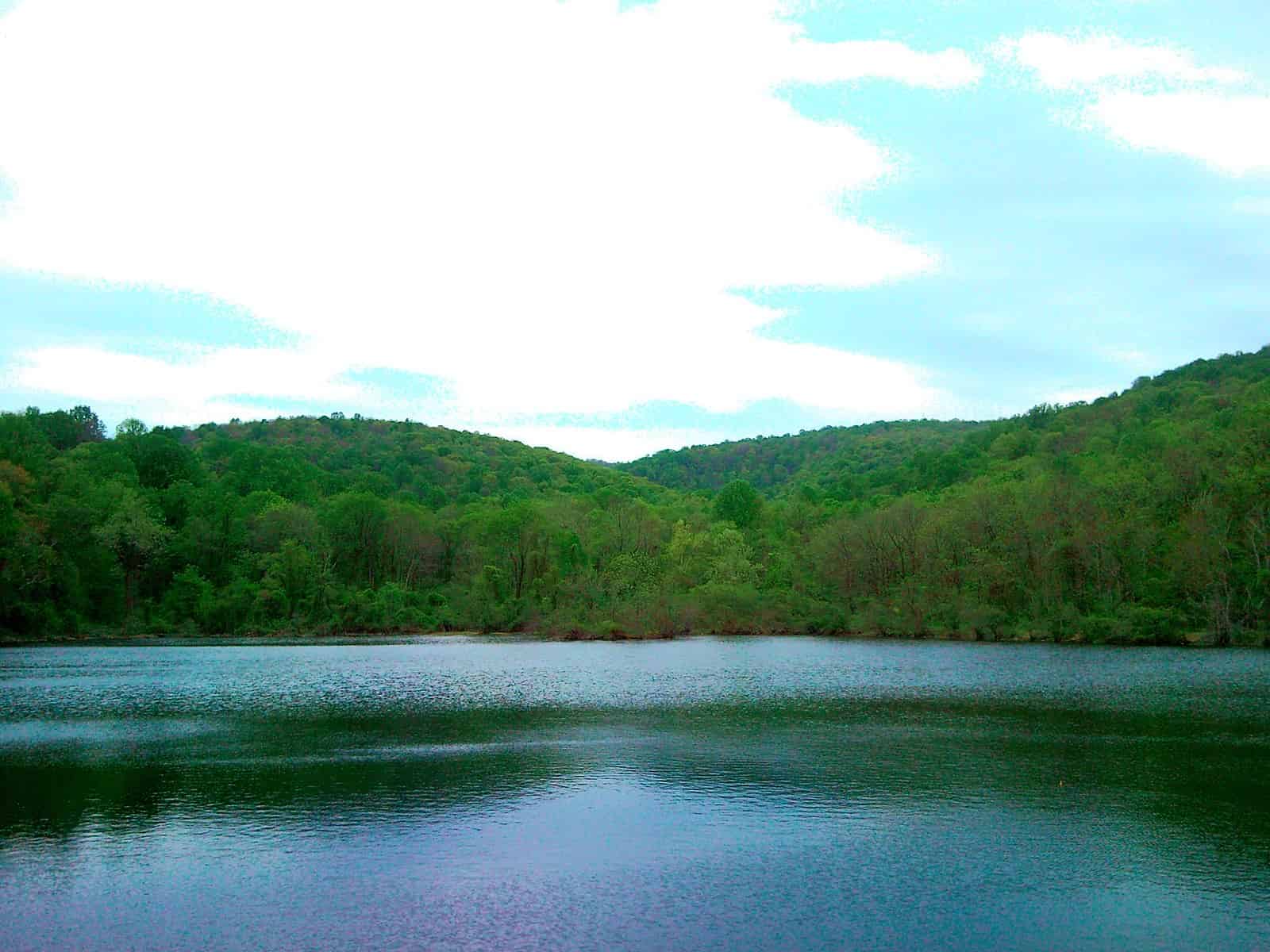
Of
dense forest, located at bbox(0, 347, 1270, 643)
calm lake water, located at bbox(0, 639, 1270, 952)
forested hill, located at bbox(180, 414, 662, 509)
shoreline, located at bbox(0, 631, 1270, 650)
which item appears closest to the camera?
calm lake water, located at bbox(0, 639, 1270, 952)

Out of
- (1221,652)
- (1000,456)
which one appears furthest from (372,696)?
(1000,456)

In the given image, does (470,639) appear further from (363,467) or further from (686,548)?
(363,467)

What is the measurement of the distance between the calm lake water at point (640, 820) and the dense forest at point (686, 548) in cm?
3724

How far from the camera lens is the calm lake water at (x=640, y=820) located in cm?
1755

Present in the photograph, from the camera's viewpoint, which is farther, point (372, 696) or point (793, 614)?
point (793, 614)

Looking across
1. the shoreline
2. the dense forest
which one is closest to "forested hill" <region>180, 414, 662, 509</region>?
the dense forest

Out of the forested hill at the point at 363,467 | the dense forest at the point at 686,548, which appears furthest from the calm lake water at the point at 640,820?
the forested hill at the point at 363,467

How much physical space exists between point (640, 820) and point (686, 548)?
89708mm

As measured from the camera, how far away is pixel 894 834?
75.2 feet

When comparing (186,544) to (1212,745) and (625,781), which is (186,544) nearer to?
(625,781)

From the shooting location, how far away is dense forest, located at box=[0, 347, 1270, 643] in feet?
269

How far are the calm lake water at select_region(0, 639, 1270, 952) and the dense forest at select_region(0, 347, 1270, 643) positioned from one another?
37240mm

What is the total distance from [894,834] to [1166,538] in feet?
230

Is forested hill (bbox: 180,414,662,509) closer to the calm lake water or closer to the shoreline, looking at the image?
the shoreline
